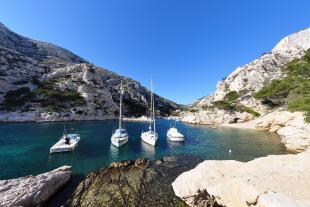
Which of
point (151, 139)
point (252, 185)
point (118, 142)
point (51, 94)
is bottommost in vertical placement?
point (252, 185)

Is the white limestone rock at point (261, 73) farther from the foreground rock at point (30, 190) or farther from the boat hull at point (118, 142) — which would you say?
the foreground rock at point (30, 190)

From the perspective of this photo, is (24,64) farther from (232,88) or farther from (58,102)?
(232,88)

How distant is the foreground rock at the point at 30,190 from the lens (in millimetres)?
13352

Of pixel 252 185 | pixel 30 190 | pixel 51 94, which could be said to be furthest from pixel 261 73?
pixel 51 94

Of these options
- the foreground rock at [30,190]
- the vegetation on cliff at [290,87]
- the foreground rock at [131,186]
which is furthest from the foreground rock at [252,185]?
the vegetation on cliff at [290,87]

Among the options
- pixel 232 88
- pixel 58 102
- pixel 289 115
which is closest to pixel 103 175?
pixel 289 115

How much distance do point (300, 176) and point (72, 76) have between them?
137845 mm

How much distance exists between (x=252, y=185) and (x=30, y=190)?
54.1 feet

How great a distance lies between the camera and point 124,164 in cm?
2311

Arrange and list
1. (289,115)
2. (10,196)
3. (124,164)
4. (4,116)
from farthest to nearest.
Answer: (4,116), (289,115), (124,164), (10,196)

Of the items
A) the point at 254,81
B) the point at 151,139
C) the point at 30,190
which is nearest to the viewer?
the point at 30,190

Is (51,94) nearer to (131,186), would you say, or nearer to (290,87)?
(131,186)

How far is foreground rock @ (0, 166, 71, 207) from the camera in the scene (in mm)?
13352

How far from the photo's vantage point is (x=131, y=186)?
690 inches
